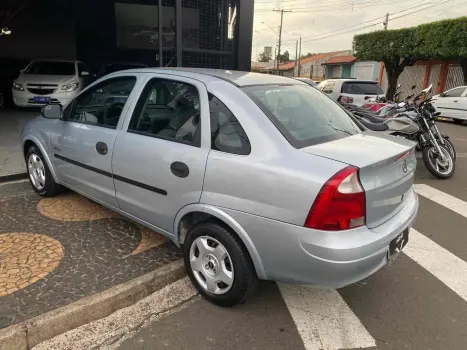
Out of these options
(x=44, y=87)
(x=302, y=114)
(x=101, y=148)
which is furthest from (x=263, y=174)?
(x=44, y=87)

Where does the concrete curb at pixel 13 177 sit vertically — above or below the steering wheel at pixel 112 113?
below

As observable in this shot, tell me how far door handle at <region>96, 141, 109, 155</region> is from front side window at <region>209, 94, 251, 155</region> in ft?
3.93

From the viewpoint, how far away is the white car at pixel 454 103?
13844 mm

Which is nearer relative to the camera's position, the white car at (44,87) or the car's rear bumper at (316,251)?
the car's rear bumper at (316,251)

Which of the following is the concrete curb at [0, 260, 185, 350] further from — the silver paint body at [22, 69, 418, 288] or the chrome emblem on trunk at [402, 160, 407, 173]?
the chrome emblem on trunk at [402, 160, 407, 173]

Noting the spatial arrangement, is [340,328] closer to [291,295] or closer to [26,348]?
[291,295]

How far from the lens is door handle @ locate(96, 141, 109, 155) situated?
3418 millimetres

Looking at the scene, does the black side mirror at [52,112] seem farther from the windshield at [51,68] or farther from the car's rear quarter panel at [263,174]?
the windshield at [51,68]

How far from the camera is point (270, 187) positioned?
2.33m

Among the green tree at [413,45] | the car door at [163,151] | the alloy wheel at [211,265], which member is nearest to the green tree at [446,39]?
the green tree at [413,45]

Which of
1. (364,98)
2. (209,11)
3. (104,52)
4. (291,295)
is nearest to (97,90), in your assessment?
(291,295)

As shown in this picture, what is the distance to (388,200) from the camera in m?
2.55

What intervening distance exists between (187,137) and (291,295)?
4.86 ft

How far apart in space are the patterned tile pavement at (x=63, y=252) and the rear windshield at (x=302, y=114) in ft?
5.21
